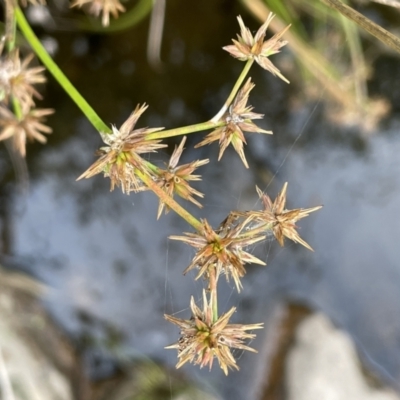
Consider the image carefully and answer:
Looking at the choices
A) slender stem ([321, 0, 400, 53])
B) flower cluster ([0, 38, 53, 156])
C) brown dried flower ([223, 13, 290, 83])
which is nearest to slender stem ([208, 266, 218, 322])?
brown dried flower ([223, 13, 290, 83])

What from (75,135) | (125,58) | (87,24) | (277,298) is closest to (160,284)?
(277,298)

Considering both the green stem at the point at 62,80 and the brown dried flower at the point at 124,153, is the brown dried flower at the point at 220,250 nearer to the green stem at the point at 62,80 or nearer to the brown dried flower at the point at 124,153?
the brown dried flower at the point at 124,153

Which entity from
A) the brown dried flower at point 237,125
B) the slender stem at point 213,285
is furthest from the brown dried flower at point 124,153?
the slender stem at point 213,285

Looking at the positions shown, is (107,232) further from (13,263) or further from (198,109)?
(198,109)

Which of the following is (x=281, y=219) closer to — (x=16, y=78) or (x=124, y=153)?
(x=124, y=153)

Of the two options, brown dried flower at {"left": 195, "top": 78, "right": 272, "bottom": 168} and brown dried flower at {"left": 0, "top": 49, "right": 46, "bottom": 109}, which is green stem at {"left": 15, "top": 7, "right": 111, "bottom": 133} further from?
brown dried flower at {"left": 195, "top": 78, "right": 272, "bottom": 168}
